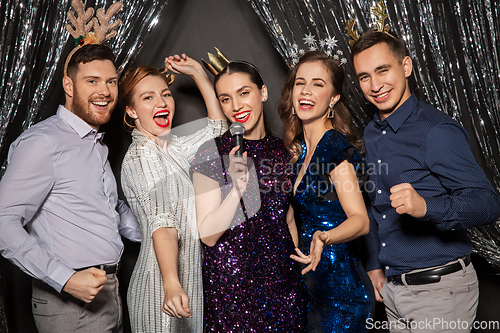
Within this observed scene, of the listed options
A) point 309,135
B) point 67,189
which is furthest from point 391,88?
point 67,189

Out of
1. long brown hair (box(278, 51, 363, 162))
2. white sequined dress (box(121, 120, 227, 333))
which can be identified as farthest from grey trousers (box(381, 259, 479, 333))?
white sequined dress (box(121, 120, 227, 333))

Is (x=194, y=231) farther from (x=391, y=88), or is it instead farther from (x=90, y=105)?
(x=391, y=88)

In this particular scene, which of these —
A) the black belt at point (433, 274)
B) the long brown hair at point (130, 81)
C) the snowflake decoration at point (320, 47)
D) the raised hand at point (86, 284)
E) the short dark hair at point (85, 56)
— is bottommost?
the black belt at point (433, 274)

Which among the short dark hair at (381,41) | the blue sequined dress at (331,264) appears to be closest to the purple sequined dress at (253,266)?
the blue sequined dress at (331,264)

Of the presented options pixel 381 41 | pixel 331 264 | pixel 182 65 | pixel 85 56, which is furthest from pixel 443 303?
pixel 85 56

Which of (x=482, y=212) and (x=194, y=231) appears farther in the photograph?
(x=194, y=231)

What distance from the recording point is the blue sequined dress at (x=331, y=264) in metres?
1.79

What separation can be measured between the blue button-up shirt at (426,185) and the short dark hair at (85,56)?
4.68 ft

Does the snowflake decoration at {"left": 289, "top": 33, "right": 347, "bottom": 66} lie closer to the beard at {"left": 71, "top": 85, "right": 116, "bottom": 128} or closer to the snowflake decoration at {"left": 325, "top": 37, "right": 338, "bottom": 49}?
the snowflake decoration at {"left": 325, "top": 37, "right": 338, "bottom": 49}

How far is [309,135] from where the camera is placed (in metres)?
2.03

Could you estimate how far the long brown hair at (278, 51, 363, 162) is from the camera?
202cm

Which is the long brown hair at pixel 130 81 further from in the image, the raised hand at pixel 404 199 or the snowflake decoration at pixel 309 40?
the raised hand at pixel 404 199

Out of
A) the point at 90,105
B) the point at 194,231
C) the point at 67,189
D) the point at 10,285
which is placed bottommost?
→ the point at 10,285

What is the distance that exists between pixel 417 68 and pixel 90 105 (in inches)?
71.1
